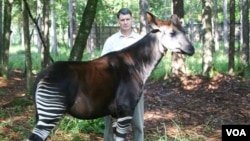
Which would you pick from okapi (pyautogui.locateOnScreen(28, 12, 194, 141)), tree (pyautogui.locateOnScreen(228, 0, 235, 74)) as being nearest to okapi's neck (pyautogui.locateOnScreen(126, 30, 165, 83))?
okapi (pyautogui.locateOnScreen(28, 12, 194, 141))

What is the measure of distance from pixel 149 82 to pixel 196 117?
3662 mm

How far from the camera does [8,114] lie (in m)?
6.53

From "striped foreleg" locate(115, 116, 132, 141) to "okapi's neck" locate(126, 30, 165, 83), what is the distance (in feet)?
1.46

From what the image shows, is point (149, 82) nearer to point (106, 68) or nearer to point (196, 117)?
point (196, 117)

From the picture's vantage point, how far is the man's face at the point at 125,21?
3.99 metres

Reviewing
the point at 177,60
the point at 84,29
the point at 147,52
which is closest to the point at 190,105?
the point at 177,60

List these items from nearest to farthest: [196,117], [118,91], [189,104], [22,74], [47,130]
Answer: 1. [47,130]
2. [118,91]
3. [196,117]
4. [189,104]
5. [22,74]

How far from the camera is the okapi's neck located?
3.86 m

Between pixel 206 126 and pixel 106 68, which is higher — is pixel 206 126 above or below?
below

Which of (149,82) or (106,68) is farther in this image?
(149,82)

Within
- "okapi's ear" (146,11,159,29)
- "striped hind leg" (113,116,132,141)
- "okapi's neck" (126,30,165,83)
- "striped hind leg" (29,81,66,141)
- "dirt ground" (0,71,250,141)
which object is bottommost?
"dirt ground" (0,71,250,141)

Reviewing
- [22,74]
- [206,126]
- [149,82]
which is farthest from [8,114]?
[22,74]

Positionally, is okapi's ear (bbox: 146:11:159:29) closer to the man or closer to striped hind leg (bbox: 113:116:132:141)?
the man

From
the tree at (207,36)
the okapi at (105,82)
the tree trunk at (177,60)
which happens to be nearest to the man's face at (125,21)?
the okapi at (105,82)
